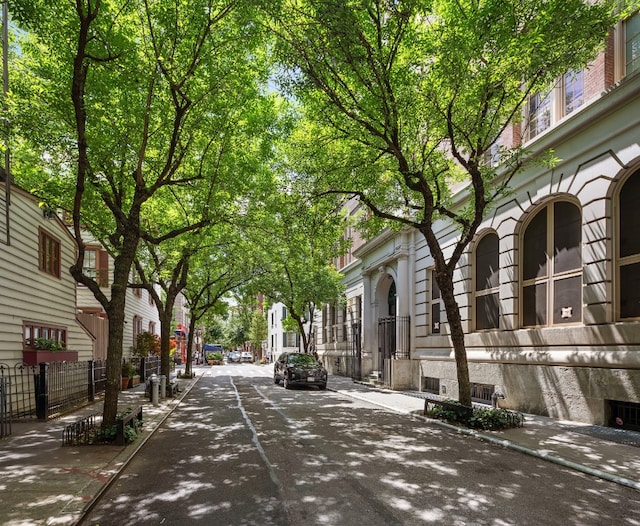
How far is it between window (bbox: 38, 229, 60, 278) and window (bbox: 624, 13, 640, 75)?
16088 millimetres

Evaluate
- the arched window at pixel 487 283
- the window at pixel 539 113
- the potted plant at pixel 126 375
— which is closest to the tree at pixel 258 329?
the potted plant at pixel 126 375

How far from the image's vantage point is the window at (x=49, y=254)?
47.8 ft

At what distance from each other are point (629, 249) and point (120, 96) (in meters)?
11.8

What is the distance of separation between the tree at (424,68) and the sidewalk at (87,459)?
2299 millimetres

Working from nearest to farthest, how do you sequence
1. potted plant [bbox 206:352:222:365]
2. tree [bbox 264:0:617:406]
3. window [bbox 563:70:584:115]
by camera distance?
tree [bbox 264:0:617:406] < window [bbox 563:70:584:115] < potted plant [bbox 206:352:222:365]

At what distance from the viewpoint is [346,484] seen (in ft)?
21.8

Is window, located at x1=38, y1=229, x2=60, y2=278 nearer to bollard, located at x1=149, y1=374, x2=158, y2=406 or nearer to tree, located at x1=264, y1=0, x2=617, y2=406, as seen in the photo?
bollard, located at x1=149, y1=374, x2=158, y2=406

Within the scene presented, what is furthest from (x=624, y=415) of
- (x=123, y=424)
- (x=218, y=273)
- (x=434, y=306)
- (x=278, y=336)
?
(x=278, y=336)

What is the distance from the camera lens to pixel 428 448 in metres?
9.09

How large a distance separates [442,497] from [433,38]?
9.12 metres

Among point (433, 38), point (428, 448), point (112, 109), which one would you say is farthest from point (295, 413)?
point (433, 38)

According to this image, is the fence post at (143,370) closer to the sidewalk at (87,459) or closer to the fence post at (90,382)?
the fence post at (90,382)

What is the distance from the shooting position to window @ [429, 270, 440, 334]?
20.0 m

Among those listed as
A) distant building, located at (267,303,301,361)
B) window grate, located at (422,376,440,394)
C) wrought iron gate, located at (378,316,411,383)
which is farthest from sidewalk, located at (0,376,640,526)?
distant building, located at (267,303,301,361)
